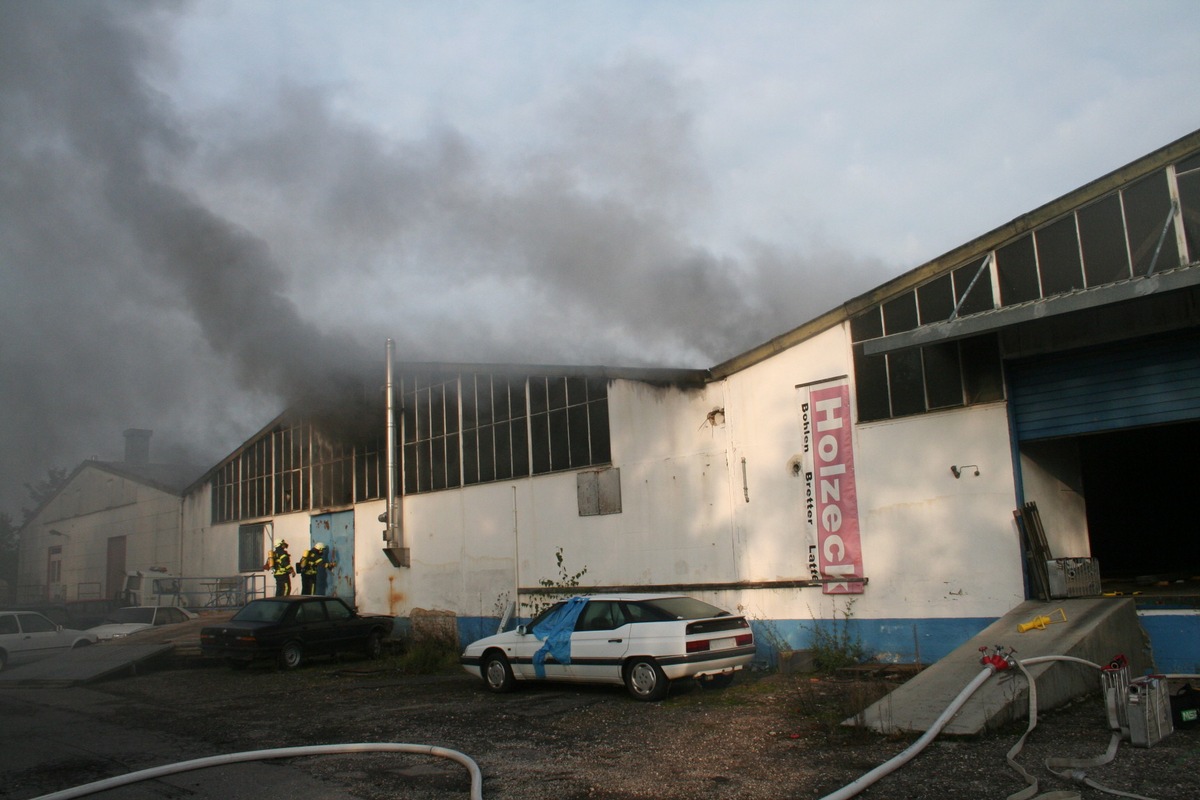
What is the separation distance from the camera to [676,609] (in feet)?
38.3

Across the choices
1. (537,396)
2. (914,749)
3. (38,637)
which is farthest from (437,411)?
(914,749)

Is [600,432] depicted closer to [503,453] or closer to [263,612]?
[503,453]

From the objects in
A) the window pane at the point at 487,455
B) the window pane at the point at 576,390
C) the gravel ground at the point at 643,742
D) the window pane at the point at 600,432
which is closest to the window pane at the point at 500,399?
the window pane at the point at 487,455

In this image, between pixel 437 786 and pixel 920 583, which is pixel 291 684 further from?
pixel 920 583

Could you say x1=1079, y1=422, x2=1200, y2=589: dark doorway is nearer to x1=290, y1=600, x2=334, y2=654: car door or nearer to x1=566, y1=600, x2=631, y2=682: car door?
x1=566, y1=600, x2=631, y2=682: car door

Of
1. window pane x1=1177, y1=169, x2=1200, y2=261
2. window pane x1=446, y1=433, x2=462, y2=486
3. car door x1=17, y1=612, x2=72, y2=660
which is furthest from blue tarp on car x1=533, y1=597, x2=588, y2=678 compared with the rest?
car door x1=17, y1=612, x2=72, y2=660

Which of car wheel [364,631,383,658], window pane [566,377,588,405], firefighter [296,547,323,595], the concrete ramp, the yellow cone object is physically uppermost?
window pane [566,377,588,405]

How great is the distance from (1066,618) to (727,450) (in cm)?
618

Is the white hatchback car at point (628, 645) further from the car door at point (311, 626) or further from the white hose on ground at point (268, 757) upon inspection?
the car door at point (311, 626)

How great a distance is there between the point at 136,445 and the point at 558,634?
41122mm

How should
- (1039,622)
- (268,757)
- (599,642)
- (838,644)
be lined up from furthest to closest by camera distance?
(838,644) → (599,642) → (1039,622) → (268,757)

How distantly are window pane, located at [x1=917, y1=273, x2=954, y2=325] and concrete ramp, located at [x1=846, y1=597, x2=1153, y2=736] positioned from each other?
13.5ft

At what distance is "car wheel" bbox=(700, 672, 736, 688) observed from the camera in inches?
451

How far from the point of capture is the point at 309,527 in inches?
1038
